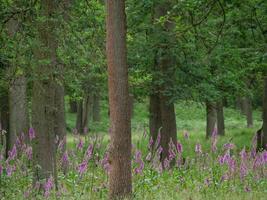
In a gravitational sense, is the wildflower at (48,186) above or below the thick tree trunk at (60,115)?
below

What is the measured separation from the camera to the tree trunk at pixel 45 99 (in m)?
8.12

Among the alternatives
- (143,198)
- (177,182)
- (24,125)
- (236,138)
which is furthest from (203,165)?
(236,138)

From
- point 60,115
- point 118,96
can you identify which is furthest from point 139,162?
point 60,115

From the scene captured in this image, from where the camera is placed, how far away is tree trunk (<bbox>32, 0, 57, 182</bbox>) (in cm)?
812

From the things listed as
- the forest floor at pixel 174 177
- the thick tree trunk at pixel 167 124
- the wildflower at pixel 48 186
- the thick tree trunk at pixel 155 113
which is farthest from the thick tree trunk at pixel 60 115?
the wildflower at pixel 48 186

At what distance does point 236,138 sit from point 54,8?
16.2 meters

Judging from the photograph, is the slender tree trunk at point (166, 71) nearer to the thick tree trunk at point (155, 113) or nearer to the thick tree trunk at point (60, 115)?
the thick tree trunk at point (155, 113)

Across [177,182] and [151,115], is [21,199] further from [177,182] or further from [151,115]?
[151,115]

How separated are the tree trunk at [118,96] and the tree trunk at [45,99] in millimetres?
990

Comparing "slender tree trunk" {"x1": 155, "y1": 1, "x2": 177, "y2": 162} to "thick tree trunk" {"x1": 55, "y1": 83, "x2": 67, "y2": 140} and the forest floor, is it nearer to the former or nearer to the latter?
"thick tree trunk" {"x1": 55, "y1": 83, "x2": 67, "y2": 140}

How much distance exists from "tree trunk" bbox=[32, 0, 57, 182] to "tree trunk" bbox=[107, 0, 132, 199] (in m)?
0.99

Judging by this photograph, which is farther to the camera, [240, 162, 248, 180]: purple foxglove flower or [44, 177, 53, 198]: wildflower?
[240, 162, 248, 180]: purple foxglove flower

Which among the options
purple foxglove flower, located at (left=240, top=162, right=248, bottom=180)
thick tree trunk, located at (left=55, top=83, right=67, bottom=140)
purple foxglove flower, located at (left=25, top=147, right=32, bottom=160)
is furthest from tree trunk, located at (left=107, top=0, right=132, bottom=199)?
thick tree trunk, located at (left=55, top=83, right=67, bottom=140)

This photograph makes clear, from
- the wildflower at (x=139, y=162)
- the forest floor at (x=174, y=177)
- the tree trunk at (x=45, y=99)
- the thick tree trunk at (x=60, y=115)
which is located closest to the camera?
the tree trunk at (x=45, y=99)
